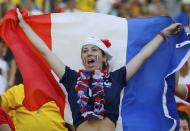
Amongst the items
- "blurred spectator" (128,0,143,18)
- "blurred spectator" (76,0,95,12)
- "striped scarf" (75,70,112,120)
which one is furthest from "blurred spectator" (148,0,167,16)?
"striped scarf" (75,70,112,120)

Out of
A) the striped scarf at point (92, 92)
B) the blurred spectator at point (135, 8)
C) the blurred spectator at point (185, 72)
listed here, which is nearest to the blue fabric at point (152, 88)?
the striped scarf at point (92, 92)

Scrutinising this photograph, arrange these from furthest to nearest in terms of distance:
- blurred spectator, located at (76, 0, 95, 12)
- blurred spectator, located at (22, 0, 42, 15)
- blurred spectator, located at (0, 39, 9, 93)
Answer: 1. blurred spectator, located at (76, 0, 95, 12)
2. blurred spectator, located at (22, 0, 42, 15)
3. blurred spectator, located at (0, 39, 9, 93)

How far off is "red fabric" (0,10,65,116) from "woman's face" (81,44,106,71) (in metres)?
0.47

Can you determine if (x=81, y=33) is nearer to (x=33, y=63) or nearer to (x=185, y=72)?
(x=33, y=63)

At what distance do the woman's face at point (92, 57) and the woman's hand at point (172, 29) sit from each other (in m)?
0.63

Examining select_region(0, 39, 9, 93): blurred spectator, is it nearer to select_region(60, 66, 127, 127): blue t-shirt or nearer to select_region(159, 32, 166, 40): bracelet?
select_region(60, 66, 127, 127): blue t-shirt

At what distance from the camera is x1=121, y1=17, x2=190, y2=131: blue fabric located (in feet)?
27.4

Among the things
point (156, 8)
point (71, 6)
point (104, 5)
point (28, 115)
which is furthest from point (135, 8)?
point (28, 115)

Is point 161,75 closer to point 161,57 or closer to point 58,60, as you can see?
point 161,57

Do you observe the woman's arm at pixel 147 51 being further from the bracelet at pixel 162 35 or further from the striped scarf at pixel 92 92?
the striped scarf at pixel 92 92

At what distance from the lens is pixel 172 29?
8.33 m

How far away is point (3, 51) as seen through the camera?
12.2 meters

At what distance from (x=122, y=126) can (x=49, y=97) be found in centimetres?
70

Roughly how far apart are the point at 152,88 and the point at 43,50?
3.47 ft
